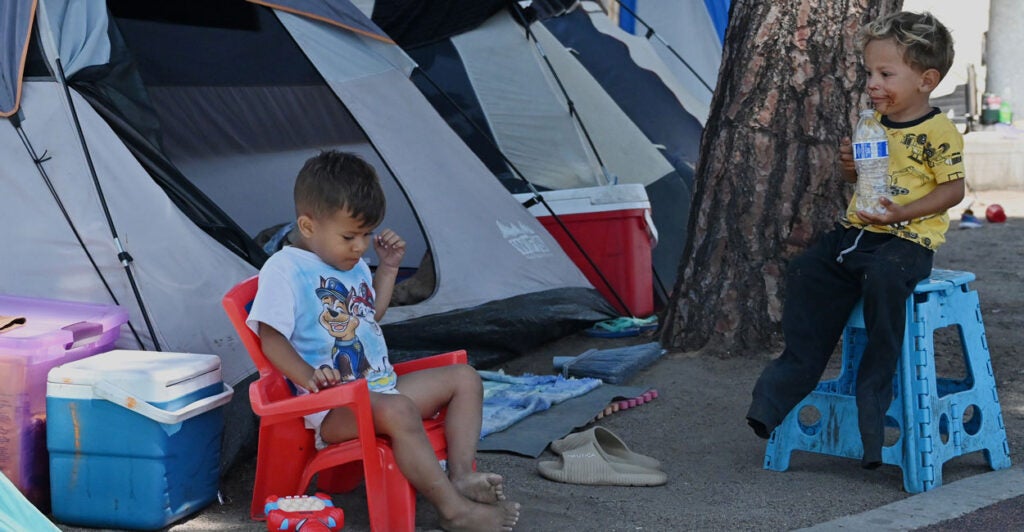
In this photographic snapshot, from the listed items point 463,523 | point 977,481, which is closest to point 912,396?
point 977,481

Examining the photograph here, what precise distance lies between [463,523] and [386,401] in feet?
1.08

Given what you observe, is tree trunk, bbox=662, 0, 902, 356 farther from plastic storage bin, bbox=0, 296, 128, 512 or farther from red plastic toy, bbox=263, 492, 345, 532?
plastic storage bin, bbox=0, 296, 128, 512

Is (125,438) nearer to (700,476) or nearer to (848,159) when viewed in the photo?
(700,476)

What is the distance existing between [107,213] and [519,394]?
144 cm

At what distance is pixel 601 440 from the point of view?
11.5ft

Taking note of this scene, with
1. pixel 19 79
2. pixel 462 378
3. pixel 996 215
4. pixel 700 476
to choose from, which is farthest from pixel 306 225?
pixel 996 215

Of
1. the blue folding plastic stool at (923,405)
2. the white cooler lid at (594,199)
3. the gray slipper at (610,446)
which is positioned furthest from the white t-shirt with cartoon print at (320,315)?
the white cooler lid at (594,199)

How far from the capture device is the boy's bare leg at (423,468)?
9.07ft

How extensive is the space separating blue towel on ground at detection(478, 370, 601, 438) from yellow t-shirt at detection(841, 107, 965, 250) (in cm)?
125

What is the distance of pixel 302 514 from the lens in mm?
2736

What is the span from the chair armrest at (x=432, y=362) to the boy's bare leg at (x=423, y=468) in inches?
14.1

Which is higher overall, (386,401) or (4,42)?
(4,42)

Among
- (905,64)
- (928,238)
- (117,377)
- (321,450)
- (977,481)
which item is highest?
(905,64)

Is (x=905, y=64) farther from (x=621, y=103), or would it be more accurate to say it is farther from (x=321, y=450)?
(x=621, y=103)
